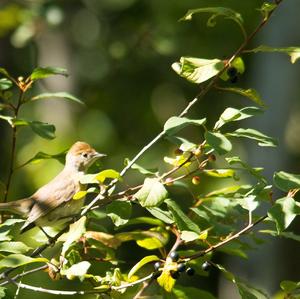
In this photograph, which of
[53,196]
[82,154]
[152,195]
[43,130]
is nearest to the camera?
[152,195]

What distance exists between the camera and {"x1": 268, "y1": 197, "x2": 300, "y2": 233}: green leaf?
2.46m

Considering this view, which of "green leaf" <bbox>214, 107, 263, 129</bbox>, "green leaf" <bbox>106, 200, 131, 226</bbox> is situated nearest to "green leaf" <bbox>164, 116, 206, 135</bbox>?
"green leaf" <bbox>214, 107, 263, 129</bbox>

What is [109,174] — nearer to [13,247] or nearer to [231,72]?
[13,247]

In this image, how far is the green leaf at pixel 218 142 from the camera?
2.54m

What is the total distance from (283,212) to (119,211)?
63 cm

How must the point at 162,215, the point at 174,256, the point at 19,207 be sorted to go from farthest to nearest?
the point at 19,207, the point at 162,215, the point at 174,256

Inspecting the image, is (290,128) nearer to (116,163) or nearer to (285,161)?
(285,161)

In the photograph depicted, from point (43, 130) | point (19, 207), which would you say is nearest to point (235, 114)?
point (43, 130)

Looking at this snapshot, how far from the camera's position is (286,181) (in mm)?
2549

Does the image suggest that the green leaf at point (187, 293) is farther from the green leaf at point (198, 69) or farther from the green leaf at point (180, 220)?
the green leaf at point (198, 69)

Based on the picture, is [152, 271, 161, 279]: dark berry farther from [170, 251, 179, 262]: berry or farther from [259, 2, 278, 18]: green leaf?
[259, 2, 278, 18]: green leaf

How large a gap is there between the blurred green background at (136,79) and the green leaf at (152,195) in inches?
181

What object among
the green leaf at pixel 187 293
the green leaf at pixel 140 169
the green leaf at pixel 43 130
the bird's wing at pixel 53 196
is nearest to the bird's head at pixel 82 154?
the bird's wing at pixel 53 196

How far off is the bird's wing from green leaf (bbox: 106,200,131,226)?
3.61ft
